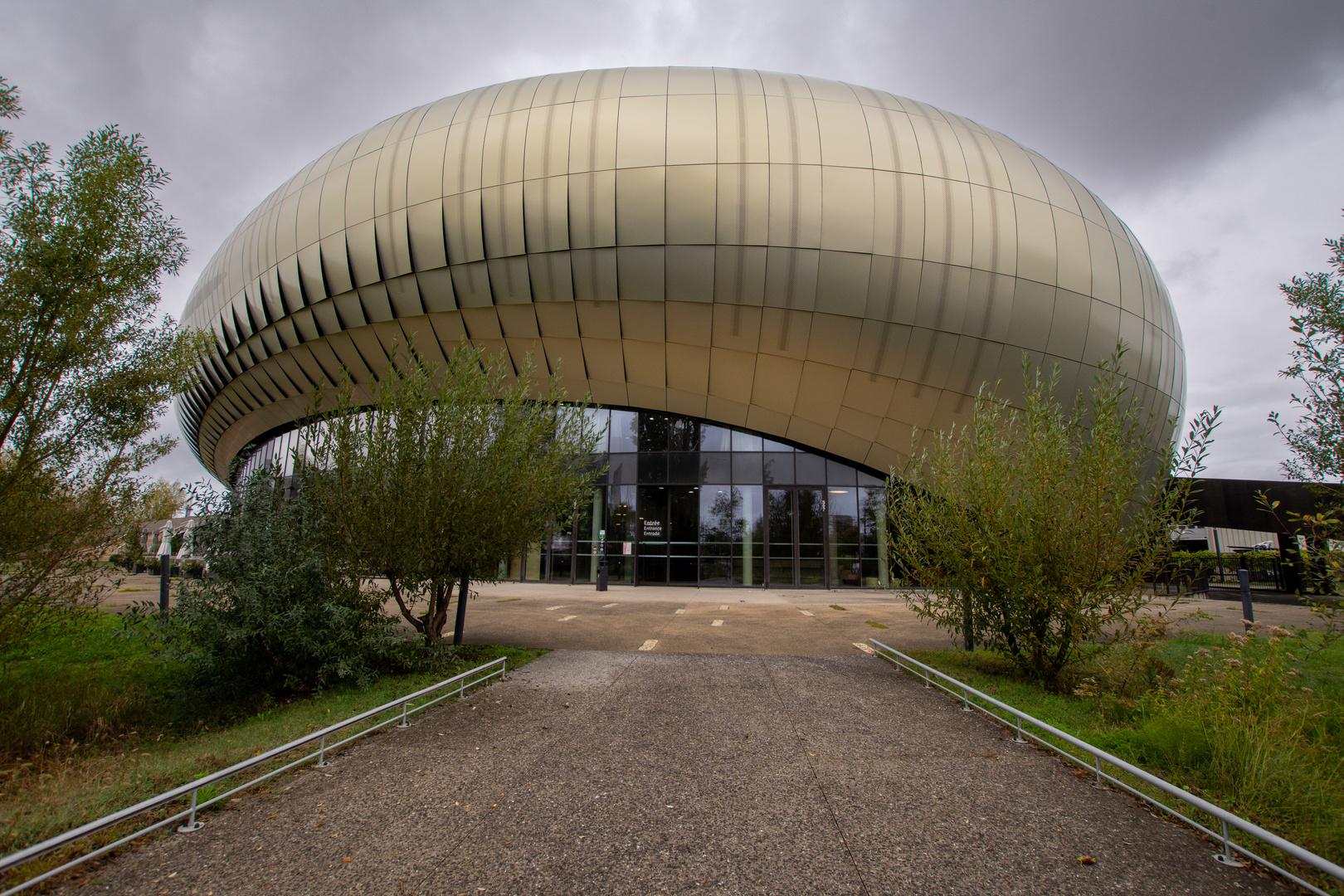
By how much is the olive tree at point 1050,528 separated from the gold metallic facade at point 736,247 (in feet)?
33.3

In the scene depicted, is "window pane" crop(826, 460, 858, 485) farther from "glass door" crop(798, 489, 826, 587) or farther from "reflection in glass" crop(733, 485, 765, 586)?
"reflection in glass" crop(733, 485, 765, 586)

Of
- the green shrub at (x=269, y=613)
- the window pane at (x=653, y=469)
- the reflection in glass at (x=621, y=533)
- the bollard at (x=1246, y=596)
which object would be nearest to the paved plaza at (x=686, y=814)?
the green shrub at (x=269, y=613)

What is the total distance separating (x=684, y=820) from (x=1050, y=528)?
20.0ft

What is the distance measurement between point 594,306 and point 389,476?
1145cm

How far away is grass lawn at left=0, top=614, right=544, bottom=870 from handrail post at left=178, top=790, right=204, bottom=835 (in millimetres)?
461

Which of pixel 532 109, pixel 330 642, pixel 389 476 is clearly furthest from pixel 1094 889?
pixel 532 109

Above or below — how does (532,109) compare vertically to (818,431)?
above

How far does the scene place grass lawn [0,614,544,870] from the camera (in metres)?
4.39

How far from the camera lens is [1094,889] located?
3258mm

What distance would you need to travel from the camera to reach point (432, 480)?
869 centimetres

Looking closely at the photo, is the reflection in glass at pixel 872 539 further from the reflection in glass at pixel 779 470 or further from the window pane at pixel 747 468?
the window pane at pixel 747 468

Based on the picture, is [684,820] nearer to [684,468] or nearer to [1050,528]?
[1050,528]

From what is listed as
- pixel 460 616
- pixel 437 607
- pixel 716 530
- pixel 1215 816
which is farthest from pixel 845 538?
pixel 1215 816

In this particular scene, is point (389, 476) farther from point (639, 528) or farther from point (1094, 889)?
point (639, 528)
